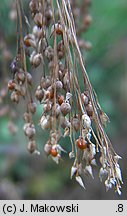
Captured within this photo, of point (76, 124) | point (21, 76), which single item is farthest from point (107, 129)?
point (76, 124)

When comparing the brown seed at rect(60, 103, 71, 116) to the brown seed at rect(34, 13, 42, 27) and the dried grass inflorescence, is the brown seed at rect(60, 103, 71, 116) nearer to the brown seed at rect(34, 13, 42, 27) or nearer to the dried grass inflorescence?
the dried grass inflorescence

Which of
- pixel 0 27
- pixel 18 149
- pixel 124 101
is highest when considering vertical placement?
pixel 124 101

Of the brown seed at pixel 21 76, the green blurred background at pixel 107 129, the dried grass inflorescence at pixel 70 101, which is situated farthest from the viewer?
the green blurred background at pixel 107 129

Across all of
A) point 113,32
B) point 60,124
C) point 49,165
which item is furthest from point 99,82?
point 60,124

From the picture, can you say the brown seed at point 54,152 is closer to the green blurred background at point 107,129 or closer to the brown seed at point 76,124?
the brown seed at point 76,124

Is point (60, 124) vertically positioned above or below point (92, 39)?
below

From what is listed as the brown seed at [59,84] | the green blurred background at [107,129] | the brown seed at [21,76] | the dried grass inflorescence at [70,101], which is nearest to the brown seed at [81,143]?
the dried grass inflorescence at [70,101]

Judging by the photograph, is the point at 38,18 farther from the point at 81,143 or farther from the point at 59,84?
the point at 81,143

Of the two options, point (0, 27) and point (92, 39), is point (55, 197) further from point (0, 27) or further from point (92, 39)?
point (0, 27)
